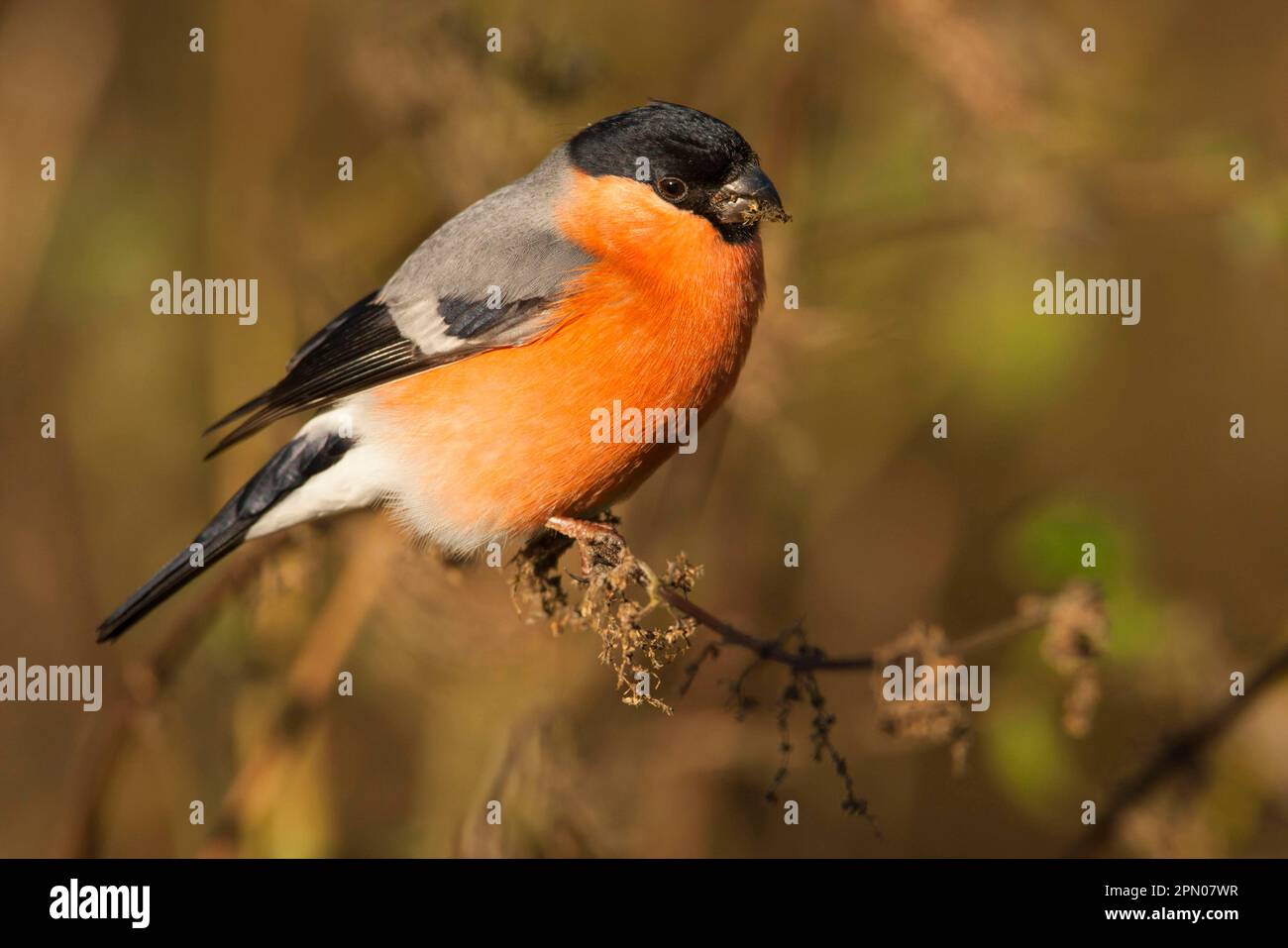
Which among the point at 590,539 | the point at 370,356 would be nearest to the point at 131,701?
the point at 370,356

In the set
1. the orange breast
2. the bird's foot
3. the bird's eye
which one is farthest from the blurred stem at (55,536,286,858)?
the bird's eye

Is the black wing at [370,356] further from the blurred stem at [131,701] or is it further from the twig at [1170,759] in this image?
the twig at [1170,759]

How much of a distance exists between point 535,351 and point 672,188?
0.72 metres

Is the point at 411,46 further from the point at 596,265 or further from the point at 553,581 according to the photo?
the point at 553,581

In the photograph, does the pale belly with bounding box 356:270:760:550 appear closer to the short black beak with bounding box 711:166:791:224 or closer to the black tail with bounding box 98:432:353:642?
the short black beak with bounding box 711:166:791:224

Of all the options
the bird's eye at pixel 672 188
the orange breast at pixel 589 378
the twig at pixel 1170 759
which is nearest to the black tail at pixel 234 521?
the orange breast at pixel 589 378

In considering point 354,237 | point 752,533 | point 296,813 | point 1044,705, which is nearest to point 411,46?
point 354,237

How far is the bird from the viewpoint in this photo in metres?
4.04

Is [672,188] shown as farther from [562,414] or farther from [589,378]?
[562,414]

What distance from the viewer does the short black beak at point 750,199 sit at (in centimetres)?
408

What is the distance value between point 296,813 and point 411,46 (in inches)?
111

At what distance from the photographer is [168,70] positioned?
586cm

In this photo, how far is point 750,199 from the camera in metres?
4.09

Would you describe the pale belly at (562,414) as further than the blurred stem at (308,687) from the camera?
No
